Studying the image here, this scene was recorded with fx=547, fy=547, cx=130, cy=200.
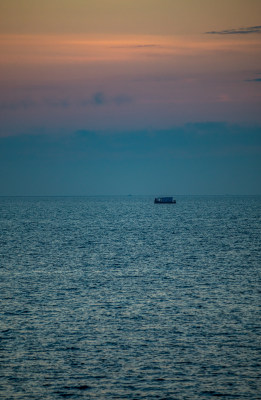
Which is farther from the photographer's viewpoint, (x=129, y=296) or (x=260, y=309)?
(x=129, y=296)

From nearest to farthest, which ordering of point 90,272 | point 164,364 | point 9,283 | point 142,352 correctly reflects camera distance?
point 164,364 → point 142,352 → point 9,283 → point 90,272

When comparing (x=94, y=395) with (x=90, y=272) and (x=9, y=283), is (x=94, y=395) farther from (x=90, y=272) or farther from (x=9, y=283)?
(x=90, y=272)

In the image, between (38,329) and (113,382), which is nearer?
(113,382)

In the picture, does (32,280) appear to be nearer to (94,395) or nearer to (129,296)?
(129,296)

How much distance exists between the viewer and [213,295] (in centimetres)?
4622

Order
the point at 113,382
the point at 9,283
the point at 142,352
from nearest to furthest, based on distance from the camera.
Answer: the point at 113,382 < the point at 142,352 < the point at 9,283

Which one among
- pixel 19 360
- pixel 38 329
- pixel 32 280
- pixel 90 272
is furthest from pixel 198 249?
pixel 19 360

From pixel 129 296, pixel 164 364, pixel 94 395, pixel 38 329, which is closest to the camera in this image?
pixel 94 395

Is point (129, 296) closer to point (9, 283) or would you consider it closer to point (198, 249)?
point (9, 283)

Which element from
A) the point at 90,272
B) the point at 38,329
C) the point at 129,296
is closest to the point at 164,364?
the point at 38,329

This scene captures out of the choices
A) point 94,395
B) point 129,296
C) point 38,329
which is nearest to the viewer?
point 94,395

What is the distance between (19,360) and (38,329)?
5.94 m

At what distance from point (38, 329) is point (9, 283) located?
18534mm

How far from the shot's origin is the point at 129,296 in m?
45.8
